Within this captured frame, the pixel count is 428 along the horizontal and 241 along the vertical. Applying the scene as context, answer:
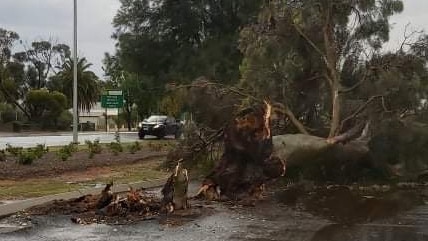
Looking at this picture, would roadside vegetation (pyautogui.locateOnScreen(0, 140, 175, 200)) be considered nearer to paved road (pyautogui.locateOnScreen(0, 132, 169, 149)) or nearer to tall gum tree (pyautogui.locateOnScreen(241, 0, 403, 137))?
tall gum tree (pyautogui.locateOnScreen(241, 0, 403, 137))

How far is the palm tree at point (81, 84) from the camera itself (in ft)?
292

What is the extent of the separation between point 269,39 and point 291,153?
3.91 m

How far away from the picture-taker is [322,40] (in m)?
18.8

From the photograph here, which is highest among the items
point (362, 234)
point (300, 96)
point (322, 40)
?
point (322, 40)

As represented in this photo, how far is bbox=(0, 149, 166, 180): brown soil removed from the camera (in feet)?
55.4

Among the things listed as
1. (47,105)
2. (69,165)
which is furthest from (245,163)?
(47,105)

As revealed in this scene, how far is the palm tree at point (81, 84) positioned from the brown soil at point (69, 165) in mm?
65679

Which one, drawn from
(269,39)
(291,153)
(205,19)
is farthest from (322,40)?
(205,19)

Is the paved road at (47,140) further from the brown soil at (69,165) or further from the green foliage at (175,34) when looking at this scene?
the brown soil at (69,165)

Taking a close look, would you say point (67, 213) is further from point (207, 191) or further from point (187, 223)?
point (207, 191)

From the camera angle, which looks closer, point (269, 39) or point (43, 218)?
point (43, 218)

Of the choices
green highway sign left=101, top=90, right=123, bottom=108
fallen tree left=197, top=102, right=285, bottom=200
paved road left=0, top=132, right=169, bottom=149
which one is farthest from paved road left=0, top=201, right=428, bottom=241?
green highway sign left=101, top=90, right=123, bottom=108

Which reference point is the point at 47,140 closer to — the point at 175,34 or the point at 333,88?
the point at 175,34

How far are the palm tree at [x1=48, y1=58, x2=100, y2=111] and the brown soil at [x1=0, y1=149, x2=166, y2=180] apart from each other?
65679mm
